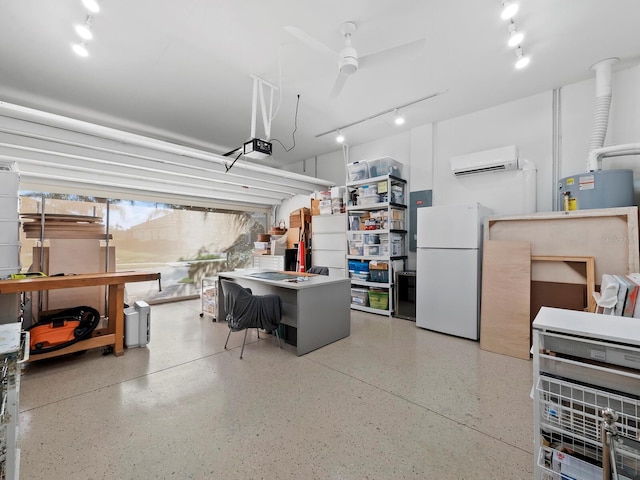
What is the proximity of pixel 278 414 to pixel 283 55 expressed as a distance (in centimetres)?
344

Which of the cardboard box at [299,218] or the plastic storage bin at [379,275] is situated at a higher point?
the cardboard box at [299,218]

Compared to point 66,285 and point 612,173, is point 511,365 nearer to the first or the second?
point 612,173

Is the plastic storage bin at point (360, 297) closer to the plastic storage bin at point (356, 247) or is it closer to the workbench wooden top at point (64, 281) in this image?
the plastic storage bin at point (356, 247)

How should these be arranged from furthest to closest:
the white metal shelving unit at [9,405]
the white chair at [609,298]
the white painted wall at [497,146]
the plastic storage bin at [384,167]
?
the plastic storage bin at [384,167] < the white painted wall at [497,146] < the white chair at [609,298] < the white metal shelving unit at [9,405]

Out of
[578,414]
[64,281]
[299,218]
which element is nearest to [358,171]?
[299,218]

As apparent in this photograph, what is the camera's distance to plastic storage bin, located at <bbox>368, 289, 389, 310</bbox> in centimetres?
495

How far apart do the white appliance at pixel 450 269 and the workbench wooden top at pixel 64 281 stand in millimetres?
3679

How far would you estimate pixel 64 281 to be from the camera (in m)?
2.90

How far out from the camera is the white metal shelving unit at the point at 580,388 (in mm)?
1140

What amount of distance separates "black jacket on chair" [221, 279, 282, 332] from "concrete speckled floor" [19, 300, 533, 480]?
377 mm

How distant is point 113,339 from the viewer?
130 inches

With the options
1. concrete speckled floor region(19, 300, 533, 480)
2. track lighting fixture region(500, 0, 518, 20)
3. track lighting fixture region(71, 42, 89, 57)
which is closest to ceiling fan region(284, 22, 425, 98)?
track lighting fixture region(500, 0, 518, 20)

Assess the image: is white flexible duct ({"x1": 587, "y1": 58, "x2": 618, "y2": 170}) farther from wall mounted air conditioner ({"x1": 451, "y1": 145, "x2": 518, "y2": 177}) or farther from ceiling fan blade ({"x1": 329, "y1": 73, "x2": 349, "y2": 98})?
ceiling fan blade ({"x1": 329, "y1": 73, "x2": 349, "y2": 98})

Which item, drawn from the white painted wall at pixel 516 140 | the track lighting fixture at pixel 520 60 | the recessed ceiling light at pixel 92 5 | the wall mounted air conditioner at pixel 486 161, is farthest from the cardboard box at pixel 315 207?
the recessed ceiling light at pixel 92 5
